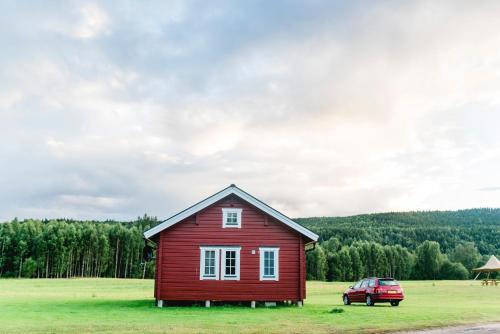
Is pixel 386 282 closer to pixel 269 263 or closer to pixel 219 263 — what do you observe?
pixel 269 263

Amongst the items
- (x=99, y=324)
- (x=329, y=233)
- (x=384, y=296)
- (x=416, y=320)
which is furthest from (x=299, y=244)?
(x=329, y=233)

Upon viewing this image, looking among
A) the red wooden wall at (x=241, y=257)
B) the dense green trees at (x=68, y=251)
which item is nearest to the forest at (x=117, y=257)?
the dense green trees at (x=68, y=251)

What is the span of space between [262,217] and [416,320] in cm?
1110

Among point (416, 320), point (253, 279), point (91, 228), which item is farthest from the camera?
point (91, 228)

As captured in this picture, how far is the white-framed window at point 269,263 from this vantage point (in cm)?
2994

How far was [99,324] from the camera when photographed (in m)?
19.0

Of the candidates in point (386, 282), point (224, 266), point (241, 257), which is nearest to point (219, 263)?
point (224, 266)

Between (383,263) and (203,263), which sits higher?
(383,263)

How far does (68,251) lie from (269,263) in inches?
3612

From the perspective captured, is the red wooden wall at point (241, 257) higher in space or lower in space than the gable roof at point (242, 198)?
lower

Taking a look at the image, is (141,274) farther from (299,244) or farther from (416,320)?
(416,320)

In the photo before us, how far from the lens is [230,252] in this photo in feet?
98.1

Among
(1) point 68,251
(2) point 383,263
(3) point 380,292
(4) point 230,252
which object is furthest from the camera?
(2) point 383,263

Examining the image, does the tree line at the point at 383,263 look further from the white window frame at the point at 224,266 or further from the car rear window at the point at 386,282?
the white window frame at the point at 224,266
